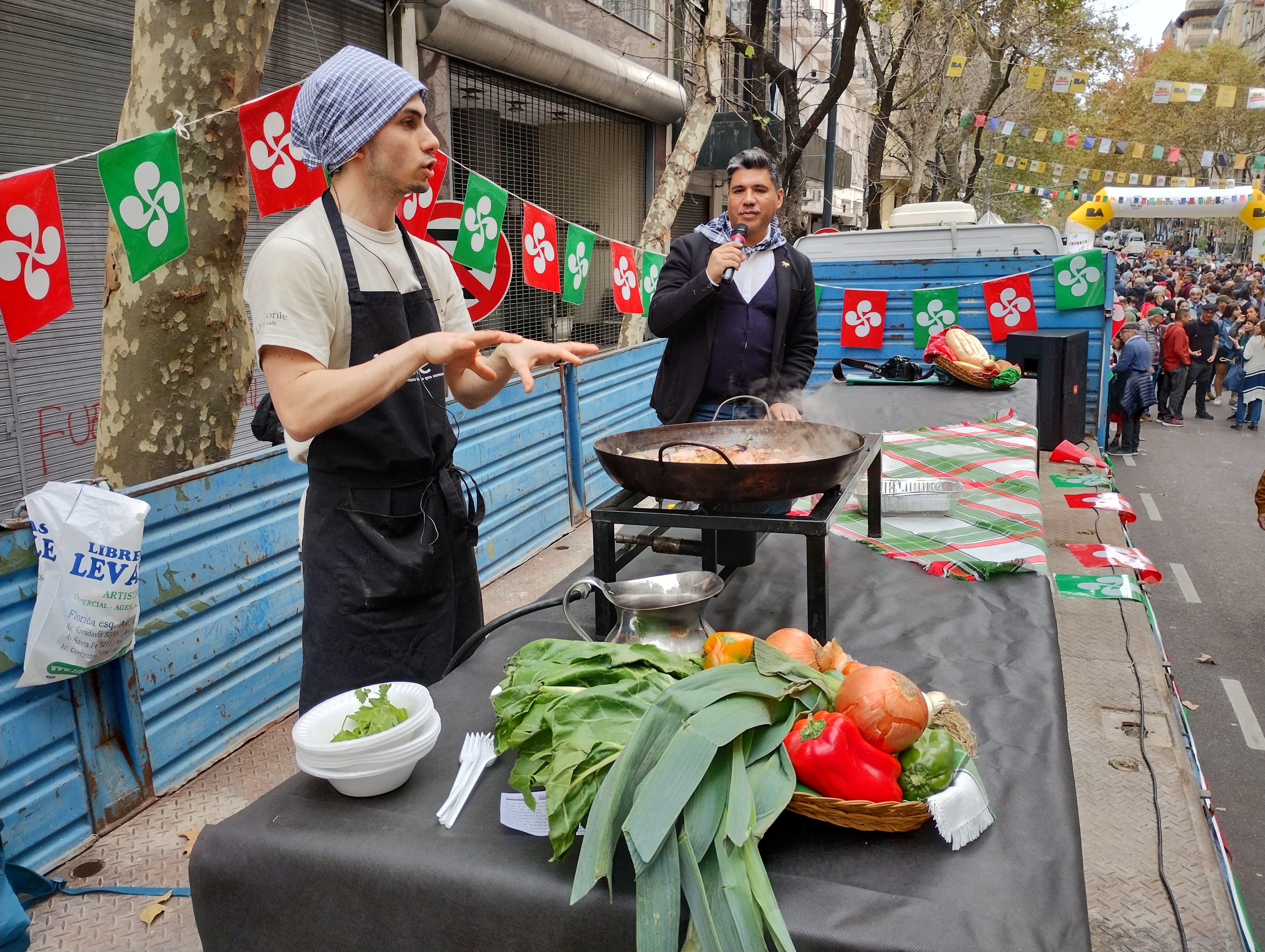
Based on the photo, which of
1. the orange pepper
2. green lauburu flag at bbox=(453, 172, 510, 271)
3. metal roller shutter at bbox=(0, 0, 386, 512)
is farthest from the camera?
green lauburu flag at bbox=(453, 172, 510, 271)

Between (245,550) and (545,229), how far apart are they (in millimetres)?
3794

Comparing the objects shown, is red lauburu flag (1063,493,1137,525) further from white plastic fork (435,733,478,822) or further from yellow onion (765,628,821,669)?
white plastic fork (435,733,478,822)

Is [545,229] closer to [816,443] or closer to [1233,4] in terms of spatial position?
[816,443]

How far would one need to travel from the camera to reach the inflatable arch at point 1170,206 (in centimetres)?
1939

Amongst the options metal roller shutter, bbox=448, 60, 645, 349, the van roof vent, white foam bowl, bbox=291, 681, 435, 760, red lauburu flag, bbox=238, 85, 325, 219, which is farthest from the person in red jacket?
white foam bowl, bbox=291, 681, 435, 760

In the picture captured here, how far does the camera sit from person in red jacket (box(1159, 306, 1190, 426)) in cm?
1484

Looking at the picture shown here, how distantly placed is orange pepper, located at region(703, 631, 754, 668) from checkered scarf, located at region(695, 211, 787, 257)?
8.38ft

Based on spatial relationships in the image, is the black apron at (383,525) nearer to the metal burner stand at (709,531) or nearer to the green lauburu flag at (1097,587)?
the metal burner stand at (709,531)

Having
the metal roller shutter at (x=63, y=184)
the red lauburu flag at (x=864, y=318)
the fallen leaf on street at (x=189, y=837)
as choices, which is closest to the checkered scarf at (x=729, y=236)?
the fallen leaf on street at (x=189, y=837)

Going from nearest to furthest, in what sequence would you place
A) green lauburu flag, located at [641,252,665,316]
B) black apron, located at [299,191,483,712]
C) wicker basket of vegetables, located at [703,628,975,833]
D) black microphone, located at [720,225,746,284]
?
1. wicker basket of vegetables, located at [703,628,975,833]
2. black apron, located at [299,191,483,712]
3. black microphone, located at [720,225,746,284]
4. green lauburu flag, located at [641,252,665,316]

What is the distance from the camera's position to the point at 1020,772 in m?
1.70

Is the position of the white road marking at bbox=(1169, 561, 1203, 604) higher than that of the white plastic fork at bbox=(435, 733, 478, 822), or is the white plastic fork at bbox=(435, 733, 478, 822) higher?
the white plastic fork at bbox=(435, 733, 478, 822)

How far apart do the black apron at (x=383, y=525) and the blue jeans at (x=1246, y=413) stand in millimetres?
15348

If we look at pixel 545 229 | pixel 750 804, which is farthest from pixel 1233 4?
pixel 750 804
